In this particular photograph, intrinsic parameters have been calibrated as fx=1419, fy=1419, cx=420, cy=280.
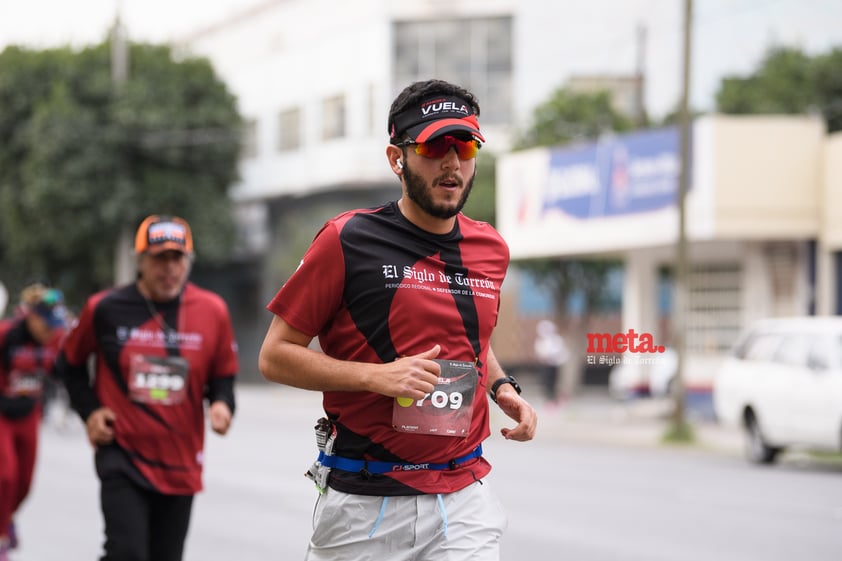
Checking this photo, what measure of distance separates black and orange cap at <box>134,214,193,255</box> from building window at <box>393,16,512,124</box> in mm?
38708

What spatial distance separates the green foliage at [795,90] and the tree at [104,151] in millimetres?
16965

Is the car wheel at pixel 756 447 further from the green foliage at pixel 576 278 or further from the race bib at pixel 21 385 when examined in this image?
the green foliage at pixel 576 278

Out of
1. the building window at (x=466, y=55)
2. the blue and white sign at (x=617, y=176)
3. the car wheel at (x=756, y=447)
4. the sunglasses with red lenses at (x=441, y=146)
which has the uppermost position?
the building window at (x=466, y=55)

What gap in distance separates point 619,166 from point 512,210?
4452 millimetres

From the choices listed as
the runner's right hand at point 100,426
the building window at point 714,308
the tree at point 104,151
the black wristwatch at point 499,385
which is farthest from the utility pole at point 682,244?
the tree at point 104,151

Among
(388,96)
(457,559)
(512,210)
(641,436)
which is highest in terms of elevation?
(388,96)

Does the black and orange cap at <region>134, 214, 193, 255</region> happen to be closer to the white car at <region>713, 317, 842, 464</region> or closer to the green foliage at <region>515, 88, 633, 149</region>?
the white car at <region>713, 317, 842, 464</region>

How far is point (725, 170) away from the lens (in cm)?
2450

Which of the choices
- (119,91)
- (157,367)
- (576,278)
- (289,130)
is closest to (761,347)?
(157,367)

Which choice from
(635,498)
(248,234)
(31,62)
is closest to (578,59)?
(248,234)

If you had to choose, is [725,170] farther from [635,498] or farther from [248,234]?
[248,234]

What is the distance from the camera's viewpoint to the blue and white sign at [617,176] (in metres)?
25.8

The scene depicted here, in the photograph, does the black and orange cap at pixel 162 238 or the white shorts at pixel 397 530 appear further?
the black and orange cap at pixel 162 238

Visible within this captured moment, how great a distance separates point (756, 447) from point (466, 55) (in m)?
29.7
